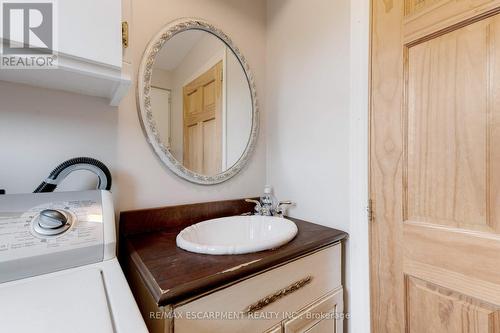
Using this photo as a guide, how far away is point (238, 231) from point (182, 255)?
16.9 inches

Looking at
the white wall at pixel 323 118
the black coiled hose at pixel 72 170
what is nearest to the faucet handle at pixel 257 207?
the white wall at pixel 323 118

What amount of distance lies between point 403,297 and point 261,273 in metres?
0.53

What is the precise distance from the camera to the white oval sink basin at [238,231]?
2.92 ft

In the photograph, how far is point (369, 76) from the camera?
883mm

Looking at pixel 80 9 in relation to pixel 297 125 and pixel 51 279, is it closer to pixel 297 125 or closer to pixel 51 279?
pixel 51 279

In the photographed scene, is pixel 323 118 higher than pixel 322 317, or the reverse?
pixel 323 118

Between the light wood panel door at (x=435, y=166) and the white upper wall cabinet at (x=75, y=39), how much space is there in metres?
0.90

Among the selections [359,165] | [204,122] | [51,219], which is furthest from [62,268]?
[359,165]

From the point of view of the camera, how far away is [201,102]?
116 cm

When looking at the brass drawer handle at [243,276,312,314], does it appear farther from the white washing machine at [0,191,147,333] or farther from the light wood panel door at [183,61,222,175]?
the light wood panel door at [183,61,222,175]

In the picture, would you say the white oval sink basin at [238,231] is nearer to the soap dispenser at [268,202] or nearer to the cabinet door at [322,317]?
the soap dispenser at [268,202]

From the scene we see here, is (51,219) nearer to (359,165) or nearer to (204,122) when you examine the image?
(204,122)

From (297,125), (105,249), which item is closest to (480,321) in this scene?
(297,125)

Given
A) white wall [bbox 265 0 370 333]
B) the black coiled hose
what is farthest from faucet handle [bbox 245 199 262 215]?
the black coiled hose
